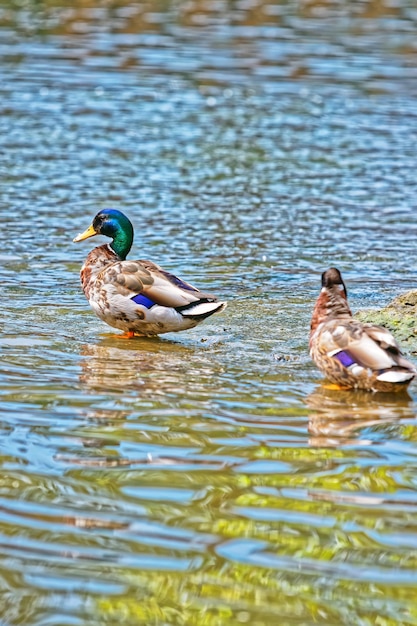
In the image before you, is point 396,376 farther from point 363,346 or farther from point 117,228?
point 117,228

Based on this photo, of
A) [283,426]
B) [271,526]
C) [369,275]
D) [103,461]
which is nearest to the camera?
[271,526]

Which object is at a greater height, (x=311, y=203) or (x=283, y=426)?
(x=283, y=426)

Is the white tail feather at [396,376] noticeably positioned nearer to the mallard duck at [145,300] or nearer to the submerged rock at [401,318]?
the submerged rock at [401,318]

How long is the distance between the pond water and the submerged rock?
51cm

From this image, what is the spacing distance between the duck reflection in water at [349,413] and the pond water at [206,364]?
24mm

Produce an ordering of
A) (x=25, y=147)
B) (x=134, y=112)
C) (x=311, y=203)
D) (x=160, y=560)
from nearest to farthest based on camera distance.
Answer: (x=160, y=560), (x=311, y=203), (x=25, y=147), (x=134, y=112)

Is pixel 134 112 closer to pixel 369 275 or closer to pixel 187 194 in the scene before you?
pixel 187 194

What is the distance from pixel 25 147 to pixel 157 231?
170 inches

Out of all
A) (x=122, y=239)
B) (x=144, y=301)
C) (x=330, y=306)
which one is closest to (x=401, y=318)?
(x=330, y=306)

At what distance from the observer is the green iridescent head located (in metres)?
10.1

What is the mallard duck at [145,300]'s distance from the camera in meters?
9.20

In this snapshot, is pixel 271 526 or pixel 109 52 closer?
pixel 271 526

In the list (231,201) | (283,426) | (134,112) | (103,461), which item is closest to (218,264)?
(231,201)

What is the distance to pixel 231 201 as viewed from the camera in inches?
574
